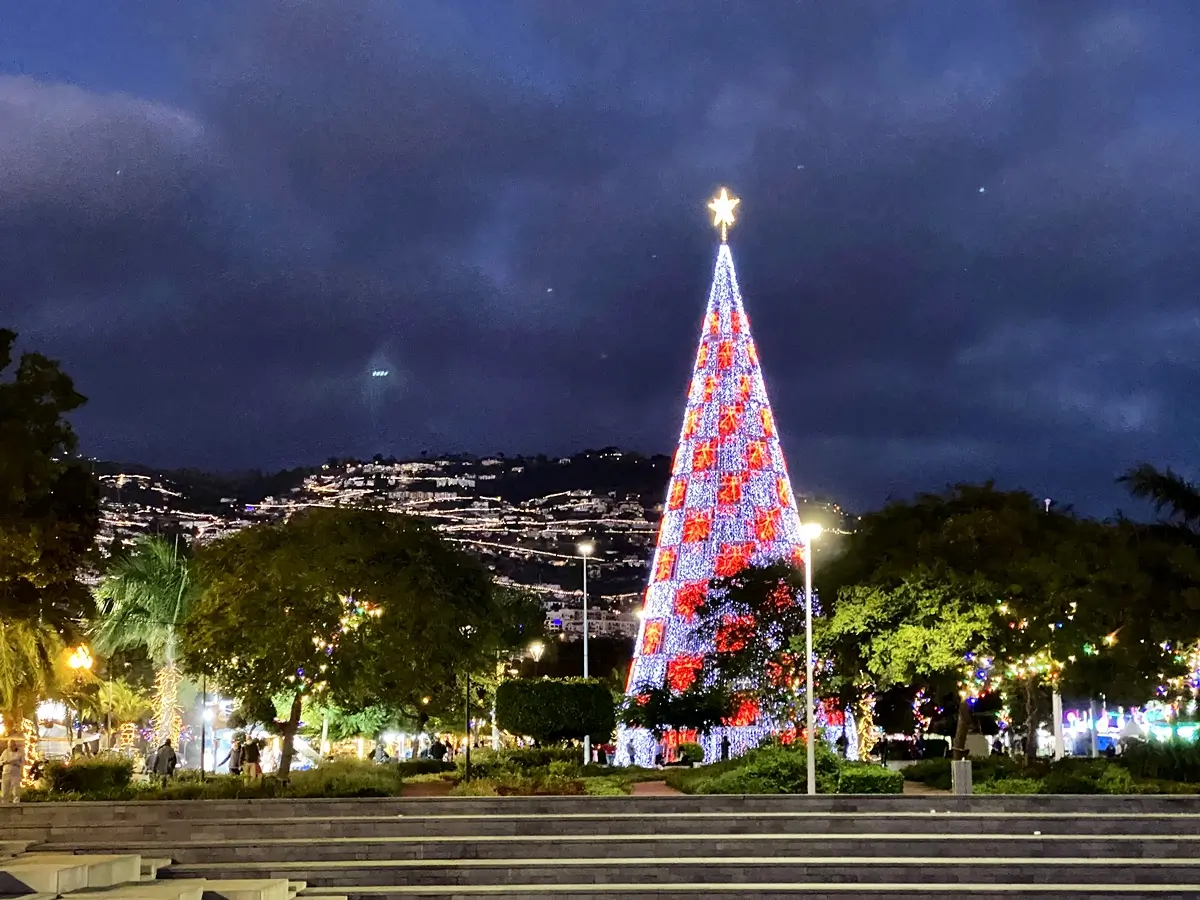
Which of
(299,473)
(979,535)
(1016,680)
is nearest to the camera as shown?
(979,535)

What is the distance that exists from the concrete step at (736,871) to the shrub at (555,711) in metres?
18.4

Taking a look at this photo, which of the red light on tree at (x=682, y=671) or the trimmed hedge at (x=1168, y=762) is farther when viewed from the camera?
the red light on tree at (x=682, y=671)

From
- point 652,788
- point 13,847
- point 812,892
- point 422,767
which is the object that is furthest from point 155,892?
point 422,767

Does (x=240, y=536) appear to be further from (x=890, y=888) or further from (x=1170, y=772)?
(x=1170, y=772)

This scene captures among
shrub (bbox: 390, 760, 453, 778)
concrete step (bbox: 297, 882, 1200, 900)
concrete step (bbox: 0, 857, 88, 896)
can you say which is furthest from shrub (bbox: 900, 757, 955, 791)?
concrete step (bbox: 0, 857, 88, 896)

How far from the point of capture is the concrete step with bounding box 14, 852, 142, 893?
1544cm

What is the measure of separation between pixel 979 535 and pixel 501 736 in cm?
3323

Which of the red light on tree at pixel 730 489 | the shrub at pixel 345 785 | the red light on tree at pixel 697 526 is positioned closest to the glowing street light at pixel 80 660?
the shrub at pixel 345 785

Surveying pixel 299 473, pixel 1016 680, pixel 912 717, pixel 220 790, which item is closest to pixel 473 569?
pixel 220 790

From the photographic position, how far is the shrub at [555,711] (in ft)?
123

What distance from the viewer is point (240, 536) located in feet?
90.4

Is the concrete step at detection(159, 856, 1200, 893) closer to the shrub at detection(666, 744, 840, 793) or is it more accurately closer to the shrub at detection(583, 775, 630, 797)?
→ the shrub at detection(583, 775, 630, 797)

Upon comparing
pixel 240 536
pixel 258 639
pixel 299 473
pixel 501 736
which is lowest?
pixel 501 736

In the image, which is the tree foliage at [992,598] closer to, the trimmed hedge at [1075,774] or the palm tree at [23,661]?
the trimmed hedge at [1075,774]
